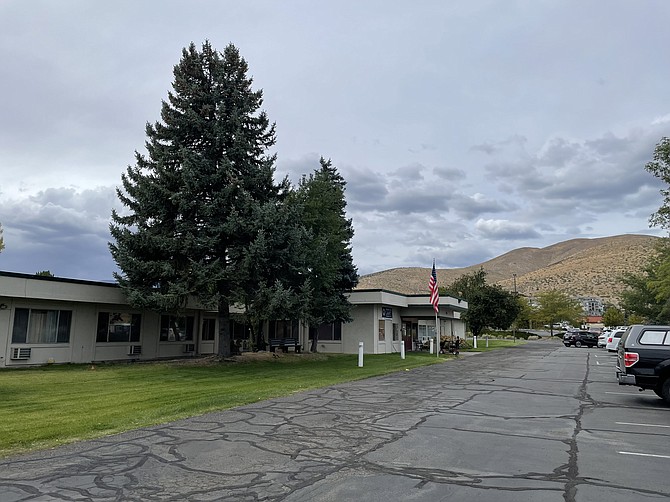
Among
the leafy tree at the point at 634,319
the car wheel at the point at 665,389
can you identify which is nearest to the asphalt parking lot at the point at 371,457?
the car wheel at the point at 665,389

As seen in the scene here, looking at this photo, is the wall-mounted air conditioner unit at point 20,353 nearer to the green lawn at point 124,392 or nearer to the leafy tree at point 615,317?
the green lawn at point 124,392

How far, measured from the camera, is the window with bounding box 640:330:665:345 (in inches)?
565

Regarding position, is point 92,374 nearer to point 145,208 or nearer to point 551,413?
point 145,208

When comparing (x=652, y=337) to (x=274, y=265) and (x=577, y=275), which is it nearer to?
(x=274, y=265)

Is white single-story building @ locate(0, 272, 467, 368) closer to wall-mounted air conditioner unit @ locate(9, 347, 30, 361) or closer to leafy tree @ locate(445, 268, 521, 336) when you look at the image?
wall-mounted air conditioner unit @ locate(9, 347, 30, 361)

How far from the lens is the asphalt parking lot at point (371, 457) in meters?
6.10

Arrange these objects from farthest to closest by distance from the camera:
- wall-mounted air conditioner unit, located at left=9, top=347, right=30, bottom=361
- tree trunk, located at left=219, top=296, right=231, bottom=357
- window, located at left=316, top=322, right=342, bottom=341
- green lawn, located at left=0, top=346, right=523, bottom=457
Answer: window, located at left=316, top=322, right=342, bottom=341
tree trunk, located at left=219, top=296, right=231, bottom=357
wall-mounted air conditioner unit, located at left=9, top=347, right=30, bottom=361
green lawn, located at left=0, top=346, right=523, bottom=457

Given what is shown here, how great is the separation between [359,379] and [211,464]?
1224 cm

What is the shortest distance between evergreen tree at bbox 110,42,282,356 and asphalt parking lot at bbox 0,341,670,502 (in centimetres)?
1204

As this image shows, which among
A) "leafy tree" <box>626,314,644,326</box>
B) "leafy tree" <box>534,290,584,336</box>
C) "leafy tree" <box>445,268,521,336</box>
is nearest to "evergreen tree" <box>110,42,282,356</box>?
"leafy tree" <box>445,268,521,336</box>

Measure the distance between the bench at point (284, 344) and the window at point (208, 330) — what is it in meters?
3.69

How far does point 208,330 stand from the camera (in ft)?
110

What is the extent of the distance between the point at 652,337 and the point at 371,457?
10442mm

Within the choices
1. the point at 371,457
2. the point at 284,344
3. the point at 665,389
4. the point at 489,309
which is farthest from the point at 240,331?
the point at 371,457
